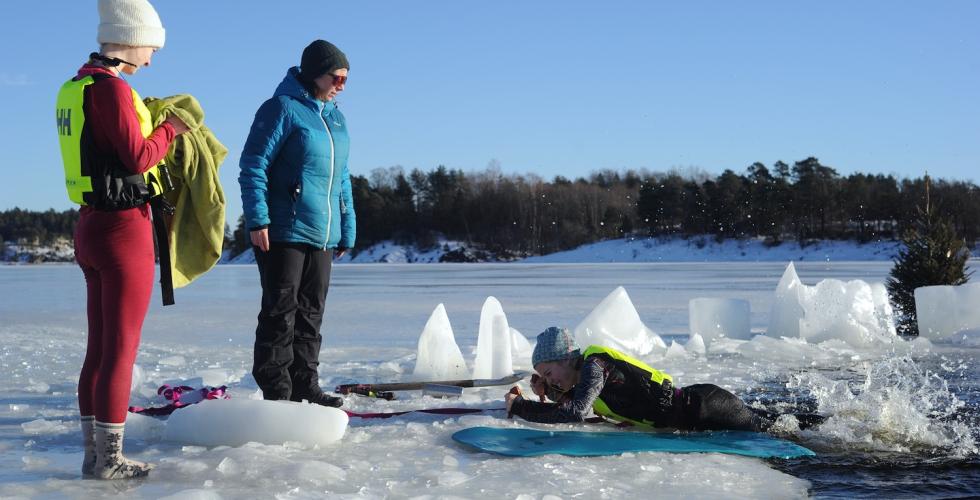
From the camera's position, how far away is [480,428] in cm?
369

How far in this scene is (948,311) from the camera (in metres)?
7.87

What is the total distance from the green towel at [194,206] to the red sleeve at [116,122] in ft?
1.82

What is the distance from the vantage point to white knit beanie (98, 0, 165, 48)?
2.83 meters

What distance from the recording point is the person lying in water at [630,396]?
3744 mm

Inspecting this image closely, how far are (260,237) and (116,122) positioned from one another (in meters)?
A: 1.19

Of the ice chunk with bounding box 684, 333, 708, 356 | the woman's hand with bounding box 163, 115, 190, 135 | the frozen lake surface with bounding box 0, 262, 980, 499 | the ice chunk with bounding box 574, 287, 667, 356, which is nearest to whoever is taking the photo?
the frozen lake surface with bounding box 0, 262, 980, 499

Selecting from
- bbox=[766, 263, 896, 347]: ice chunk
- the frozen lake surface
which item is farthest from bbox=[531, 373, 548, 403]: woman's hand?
bbox=[766, 263, 896, 347]: ice chunk

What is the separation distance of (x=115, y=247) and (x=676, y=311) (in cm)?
951

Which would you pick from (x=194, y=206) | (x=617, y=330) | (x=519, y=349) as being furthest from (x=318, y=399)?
(x=617, y=330)

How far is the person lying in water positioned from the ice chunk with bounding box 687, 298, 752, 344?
4080mm

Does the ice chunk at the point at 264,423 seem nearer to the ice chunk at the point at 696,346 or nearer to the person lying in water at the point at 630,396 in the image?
the person lying in water at the point at 630,396

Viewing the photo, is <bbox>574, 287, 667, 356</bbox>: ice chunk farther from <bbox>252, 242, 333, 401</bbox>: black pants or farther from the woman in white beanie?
the woman in white beanie

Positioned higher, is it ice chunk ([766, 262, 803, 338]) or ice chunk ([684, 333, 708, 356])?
ice chunk ([766, 262, 803, 338])

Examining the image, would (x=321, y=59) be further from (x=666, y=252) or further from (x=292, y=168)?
(x=666, y=252)
